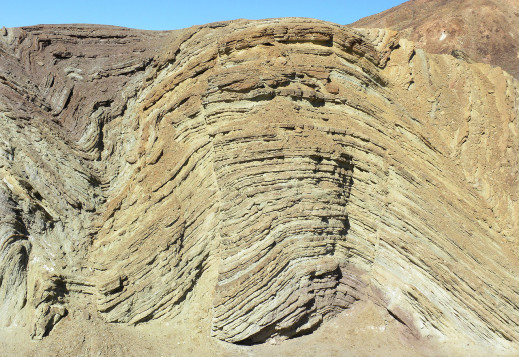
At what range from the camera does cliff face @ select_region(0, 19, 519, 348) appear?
11.9 m

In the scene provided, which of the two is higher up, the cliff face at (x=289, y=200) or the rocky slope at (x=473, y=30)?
the rocky slope at (x=473, y=30)

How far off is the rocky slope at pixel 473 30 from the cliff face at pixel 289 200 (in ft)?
31.9

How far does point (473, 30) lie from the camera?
23953 mm

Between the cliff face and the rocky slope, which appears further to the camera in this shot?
the rocky slope

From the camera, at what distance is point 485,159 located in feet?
43.0

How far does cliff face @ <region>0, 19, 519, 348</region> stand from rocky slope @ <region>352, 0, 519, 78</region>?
9714 millimetres

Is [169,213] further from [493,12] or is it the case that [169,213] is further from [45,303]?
[493,12]

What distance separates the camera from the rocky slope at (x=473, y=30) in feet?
76.1

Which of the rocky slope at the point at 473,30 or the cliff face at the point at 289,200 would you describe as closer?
the cliff face at the point at 289,200

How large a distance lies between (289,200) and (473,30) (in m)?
17.0

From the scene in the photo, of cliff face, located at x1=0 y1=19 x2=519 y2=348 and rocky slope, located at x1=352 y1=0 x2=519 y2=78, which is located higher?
rocky slope, located at x1=352 y1=0 x2=519 y2=78

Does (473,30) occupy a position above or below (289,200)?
above

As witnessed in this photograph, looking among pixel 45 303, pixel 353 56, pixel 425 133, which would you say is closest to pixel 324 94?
pixel 353 56

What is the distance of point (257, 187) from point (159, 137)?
3.91 m
